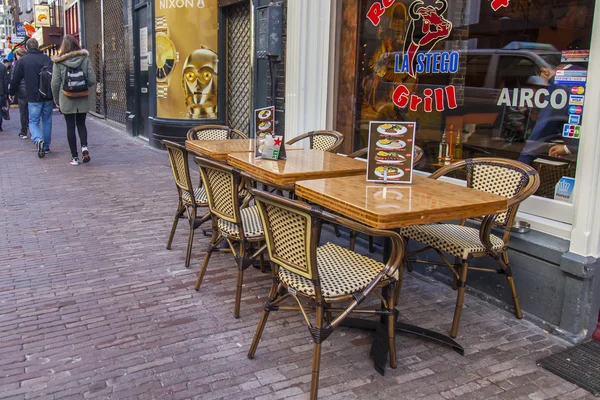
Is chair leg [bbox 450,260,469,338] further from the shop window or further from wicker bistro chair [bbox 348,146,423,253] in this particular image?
the shop window

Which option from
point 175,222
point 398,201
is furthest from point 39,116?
point 398,201

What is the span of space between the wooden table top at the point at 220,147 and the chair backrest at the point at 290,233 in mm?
1893

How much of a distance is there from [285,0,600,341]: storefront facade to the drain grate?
0.14m

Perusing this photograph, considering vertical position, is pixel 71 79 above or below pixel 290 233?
above

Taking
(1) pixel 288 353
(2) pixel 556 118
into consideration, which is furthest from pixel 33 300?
(2) pixel 556 118

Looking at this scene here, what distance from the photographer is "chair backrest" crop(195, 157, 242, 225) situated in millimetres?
3670

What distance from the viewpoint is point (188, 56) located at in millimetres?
9961

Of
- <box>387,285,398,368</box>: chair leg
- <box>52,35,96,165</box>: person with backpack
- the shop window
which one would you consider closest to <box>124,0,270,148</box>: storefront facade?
<box>52,35,96,165</box>: person with backpack

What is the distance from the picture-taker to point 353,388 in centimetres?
296

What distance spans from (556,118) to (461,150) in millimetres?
1087

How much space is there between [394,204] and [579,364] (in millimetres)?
1537

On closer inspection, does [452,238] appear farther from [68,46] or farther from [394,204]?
[68,46]

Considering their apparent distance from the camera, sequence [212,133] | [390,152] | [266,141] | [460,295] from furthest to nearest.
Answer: [212,133] < [266,141] < [460,295] < [390,152]

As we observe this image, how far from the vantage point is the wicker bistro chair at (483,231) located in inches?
140
